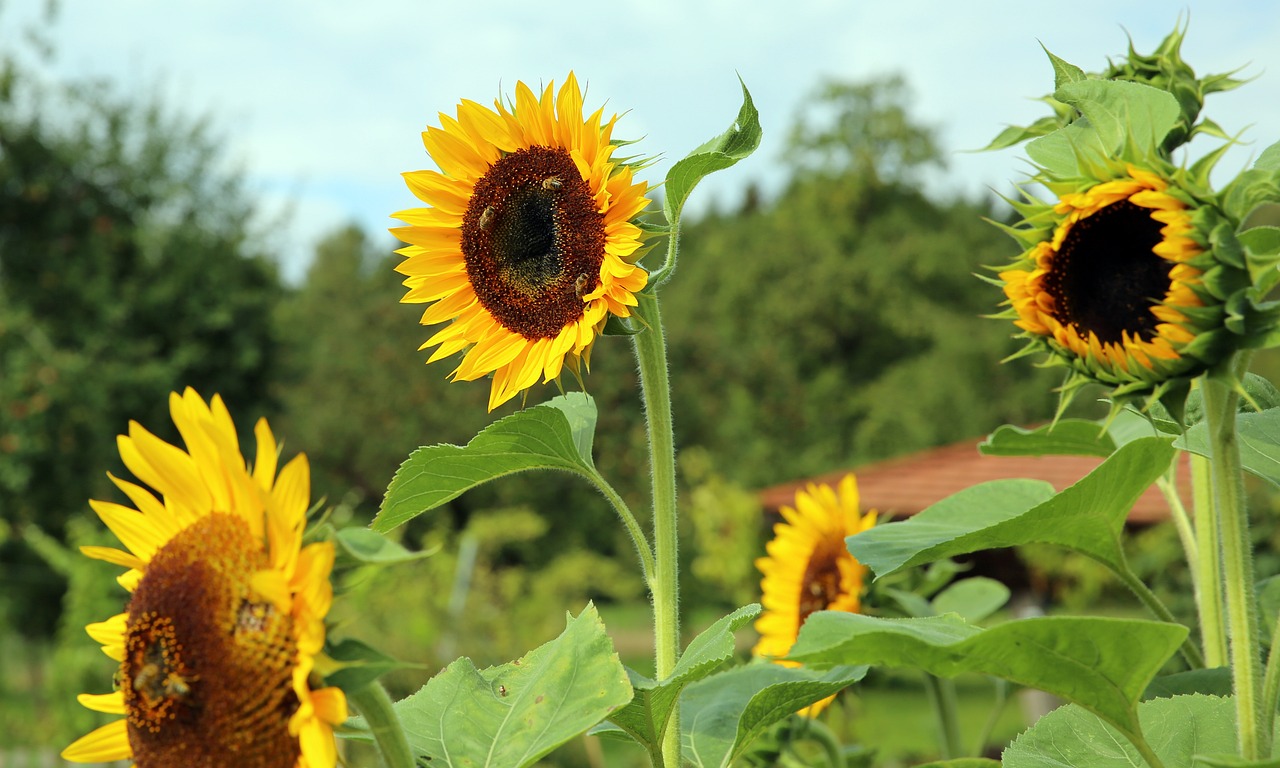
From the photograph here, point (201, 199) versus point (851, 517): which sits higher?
point (201, 199)

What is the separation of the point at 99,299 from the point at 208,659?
10285 millimetres

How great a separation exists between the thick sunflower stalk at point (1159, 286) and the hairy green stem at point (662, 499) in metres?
0.23

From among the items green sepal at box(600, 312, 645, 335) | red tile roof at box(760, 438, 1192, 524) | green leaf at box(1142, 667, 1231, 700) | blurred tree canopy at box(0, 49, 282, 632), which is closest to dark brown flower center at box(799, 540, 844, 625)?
green leaf at box(1142, 667, 1231, 700)

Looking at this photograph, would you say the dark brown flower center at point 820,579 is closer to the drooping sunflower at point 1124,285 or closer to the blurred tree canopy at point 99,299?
the drooping sunflower at point 1124,285

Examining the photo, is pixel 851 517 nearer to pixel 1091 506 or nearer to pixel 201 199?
pixel 1091 506

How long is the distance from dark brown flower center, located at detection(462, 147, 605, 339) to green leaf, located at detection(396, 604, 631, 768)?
0.24 m

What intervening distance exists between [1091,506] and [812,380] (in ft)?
53.2

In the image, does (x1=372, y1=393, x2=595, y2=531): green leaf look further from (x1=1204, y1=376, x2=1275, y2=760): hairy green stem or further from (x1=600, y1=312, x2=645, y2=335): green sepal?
(x1=1204, y1=376, x2=1275, y2=760): hairy green stem

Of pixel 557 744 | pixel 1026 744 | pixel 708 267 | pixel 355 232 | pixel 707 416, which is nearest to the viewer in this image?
pixel 557 744

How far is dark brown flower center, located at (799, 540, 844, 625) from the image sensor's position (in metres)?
1.52

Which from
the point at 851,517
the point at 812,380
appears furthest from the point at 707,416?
the point at 851,517

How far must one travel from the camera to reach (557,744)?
57 cm

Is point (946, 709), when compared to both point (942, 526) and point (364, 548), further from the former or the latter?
point (364, 548)

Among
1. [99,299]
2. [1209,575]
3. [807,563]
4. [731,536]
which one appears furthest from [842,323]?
[1209,575]
